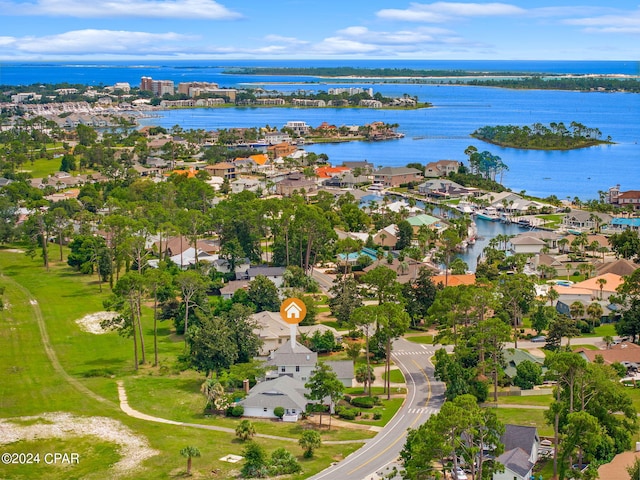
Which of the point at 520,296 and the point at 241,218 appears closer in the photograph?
the point at 520,296

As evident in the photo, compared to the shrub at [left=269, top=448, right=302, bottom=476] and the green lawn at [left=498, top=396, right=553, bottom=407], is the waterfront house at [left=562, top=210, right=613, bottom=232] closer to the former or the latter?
the green lawn at [left=498, top=396, right=553, bottom=407]

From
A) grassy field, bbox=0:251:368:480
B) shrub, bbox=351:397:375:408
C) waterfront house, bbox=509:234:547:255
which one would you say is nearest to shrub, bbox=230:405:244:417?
grassy field, bbox=0:251:368:480

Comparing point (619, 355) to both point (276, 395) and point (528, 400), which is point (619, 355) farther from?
point (276, 395)

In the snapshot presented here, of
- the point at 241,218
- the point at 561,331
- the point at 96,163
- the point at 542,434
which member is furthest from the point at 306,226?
the point at 96,163

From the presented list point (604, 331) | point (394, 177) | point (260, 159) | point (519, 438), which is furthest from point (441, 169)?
point (519, 438)

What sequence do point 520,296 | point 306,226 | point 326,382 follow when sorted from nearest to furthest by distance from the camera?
point 326,382, point 520,296, point 306,226

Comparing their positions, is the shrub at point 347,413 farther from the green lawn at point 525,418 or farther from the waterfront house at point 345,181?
the waterfront house at point 345,181

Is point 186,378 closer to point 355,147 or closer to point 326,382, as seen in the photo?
point 326,382

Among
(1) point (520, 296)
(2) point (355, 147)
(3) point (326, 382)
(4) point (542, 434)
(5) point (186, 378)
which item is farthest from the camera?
(2) point (355, 147)
